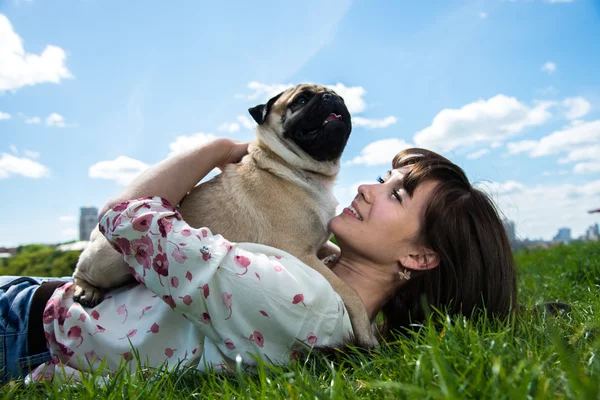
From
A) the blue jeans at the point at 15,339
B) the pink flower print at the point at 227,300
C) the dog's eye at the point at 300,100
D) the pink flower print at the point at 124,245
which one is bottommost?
the blue jeans at the point at 15,339

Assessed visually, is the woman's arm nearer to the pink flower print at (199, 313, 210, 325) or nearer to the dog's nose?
the pink flower print at (199, 313, 210, 325)

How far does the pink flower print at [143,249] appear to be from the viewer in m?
2.18

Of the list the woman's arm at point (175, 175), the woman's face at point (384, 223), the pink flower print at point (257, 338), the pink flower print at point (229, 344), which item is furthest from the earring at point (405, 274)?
the woman's arm at point (175, 175)

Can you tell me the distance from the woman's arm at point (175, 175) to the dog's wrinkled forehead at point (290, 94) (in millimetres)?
707

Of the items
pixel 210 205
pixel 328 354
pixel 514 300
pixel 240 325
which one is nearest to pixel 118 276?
pixel 210 205

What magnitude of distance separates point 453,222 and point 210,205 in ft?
5.86

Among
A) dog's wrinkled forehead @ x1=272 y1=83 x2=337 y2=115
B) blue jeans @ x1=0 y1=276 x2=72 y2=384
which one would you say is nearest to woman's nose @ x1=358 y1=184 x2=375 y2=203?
dog's wrinkled forehead @ x1=272 y1=83 x2=337 y2=115

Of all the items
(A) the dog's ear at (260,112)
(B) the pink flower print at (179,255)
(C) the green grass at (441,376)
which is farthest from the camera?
(A) the dog's ear at (260,112)

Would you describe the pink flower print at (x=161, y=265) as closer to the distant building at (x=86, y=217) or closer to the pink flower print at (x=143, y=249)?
the pink flower print at (x=143, y=249)

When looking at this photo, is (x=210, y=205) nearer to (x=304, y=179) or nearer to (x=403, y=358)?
(x=304, y=179)

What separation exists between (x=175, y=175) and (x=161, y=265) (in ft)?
3.26

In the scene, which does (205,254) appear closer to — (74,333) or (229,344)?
(229,344)

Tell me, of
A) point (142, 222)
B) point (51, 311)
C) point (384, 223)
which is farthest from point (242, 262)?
point (51, 311)

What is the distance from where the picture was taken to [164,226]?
2193mm
